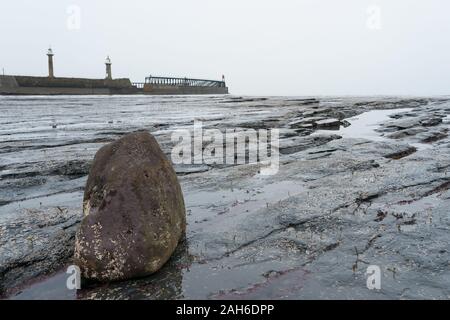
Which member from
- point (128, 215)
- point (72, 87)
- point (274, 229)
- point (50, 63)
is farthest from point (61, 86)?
point (128, 215)

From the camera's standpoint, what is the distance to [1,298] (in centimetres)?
258

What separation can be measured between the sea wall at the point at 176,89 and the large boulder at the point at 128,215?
245ft

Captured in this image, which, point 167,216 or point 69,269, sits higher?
point 167,216

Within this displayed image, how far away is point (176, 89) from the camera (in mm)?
83625

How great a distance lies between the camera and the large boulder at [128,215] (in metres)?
2.74

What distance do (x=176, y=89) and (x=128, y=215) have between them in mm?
83014

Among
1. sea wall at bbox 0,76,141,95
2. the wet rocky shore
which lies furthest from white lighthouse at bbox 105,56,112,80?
the wet rocky shore

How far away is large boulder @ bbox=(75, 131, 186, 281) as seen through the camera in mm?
2736

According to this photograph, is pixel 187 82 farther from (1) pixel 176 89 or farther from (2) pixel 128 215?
(2) pixel 128 215

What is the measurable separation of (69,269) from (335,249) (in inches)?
86.7

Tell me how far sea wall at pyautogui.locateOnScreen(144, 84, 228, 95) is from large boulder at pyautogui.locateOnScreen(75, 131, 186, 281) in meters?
74.6

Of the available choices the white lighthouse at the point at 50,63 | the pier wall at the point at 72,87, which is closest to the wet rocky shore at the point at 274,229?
the pier wall at the point at 72,87

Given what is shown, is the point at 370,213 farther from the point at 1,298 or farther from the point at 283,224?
the point at 1,298
